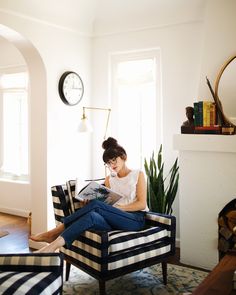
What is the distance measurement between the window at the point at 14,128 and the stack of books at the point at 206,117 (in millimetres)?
2863

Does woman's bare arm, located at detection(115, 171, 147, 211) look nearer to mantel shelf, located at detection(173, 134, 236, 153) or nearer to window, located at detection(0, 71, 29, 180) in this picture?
mantel shelf, located at detection(173, 134, 236, 153)

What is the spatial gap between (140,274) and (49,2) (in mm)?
2730

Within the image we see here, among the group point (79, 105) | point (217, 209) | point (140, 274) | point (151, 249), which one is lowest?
point (140, 274)

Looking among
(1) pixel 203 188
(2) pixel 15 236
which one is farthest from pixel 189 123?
(2) pixel 15 236

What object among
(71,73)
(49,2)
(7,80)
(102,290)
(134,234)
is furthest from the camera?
(7,80)

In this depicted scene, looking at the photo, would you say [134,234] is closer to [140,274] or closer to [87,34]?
[140,274]

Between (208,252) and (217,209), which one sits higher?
(217,209)

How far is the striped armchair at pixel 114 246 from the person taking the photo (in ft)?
8.61

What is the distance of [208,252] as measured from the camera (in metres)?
3.38

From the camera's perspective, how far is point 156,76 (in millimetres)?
4070

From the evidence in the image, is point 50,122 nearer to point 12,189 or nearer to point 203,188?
point 203,188

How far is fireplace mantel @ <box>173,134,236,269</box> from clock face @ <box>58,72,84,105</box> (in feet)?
4.30

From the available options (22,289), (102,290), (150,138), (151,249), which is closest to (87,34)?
(150,138)

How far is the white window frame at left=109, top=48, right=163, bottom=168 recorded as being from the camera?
4.06 meters
